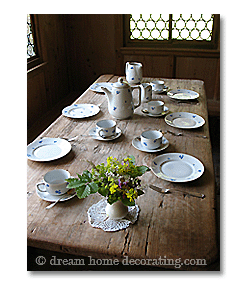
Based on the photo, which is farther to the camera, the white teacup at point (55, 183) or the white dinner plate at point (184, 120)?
the white dinner plate at point (184, 120)

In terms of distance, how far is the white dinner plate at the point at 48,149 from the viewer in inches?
52.0

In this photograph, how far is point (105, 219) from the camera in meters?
0.96

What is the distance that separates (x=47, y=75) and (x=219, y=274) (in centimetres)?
302

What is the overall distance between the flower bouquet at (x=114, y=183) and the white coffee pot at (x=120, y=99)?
756mm

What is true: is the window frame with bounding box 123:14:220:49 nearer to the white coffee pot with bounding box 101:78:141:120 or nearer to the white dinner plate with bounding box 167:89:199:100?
the white dinner plate with bounding box 167:89:199:100

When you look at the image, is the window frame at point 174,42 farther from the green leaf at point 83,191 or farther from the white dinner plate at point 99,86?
the green leaf at point 83,191

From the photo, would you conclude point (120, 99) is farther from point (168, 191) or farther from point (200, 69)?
point (200, 69)

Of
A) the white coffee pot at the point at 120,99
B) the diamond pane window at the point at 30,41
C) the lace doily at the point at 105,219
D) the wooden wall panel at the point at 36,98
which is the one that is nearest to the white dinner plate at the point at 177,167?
the lace doily at the point at 105,219

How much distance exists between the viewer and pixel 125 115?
1.68 m

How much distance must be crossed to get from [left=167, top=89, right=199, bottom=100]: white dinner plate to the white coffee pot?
0.49 m

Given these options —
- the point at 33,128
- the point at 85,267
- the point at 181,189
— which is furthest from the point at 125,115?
the point at 33,128

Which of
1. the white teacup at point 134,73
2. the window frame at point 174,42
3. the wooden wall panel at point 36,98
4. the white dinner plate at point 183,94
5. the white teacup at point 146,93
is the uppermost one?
the window frame at point 174,42

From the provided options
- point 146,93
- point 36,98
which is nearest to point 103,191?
point 146,93

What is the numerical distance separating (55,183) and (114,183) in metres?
0.30
